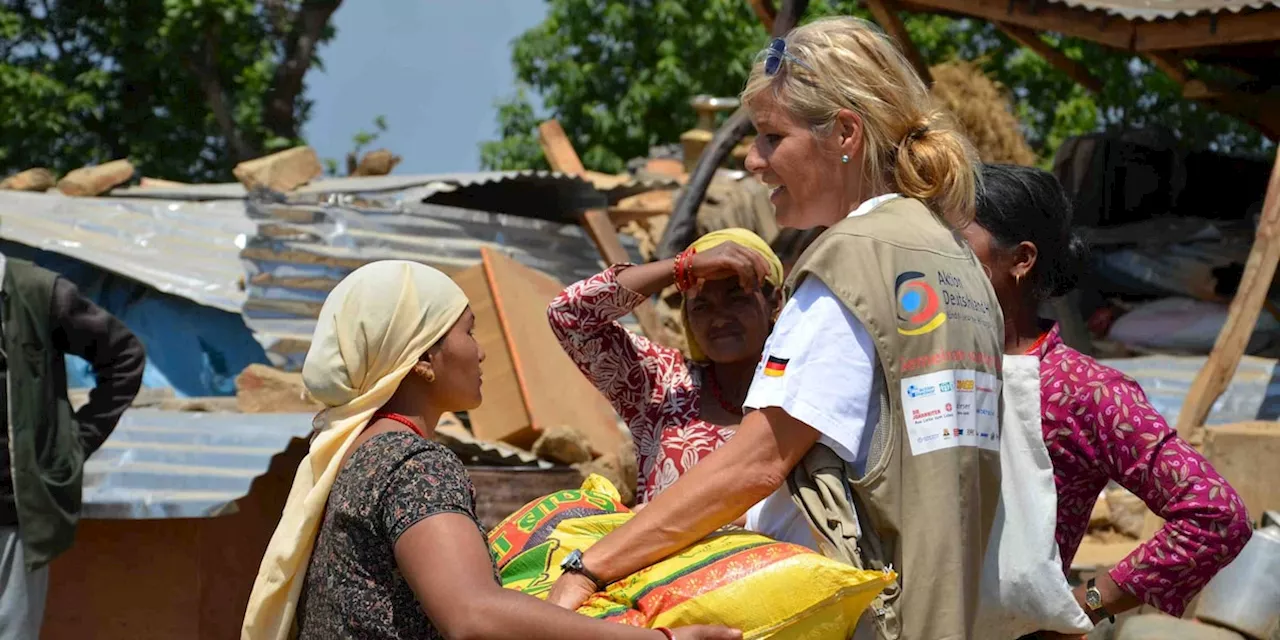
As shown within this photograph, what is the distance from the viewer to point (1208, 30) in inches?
Result: 301

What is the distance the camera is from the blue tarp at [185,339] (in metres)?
8.28

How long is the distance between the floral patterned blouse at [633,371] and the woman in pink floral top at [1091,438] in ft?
2.96

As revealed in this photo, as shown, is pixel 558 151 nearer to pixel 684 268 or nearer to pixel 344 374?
pixel 684 268

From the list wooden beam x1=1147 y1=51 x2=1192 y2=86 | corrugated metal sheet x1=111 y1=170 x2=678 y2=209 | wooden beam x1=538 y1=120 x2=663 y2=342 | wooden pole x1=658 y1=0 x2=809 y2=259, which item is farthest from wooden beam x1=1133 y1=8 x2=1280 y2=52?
corrugated metal sheet x1=111 y1=170 x2=678 y2=209

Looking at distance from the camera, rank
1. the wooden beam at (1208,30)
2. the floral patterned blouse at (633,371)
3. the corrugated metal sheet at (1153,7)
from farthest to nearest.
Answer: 1. the corrugated metal sheet at (1153,7)
2. the wooden beam at (1208,30)
3. the floral patterned blouse at (633,371)

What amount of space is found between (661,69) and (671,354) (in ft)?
54.3

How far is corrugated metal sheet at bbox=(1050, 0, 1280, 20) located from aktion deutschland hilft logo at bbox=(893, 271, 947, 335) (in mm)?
5975

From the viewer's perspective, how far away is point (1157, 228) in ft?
32.1

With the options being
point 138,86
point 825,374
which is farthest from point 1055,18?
point 138,86

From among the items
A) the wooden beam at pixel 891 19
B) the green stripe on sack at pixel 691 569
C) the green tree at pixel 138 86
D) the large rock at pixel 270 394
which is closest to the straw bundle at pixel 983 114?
the wooden beam at pixel 891 19

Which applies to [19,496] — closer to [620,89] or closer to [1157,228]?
[1157,228]

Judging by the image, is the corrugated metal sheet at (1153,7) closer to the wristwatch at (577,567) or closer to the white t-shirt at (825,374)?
the white t-shirt at (825,374)

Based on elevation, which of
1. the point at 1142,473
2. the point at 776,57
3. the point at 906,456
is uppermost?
the point at 776,57

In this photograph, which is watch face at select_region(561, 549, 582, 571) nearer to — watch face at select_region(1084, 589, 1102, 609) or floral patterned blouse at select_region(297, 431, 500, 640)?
floral patterned blouse at select_region(297, 431, 500, 640)
